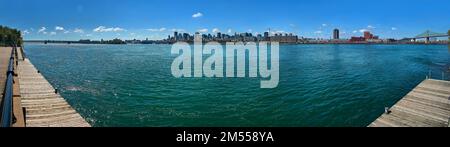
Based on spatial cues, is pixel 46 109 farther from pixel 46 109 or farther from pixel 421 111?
pixel 421 111

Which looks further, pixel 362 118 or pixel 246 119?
pixel 362 118

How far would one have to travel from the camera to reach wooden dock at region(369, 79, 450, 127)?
1874 centimetres

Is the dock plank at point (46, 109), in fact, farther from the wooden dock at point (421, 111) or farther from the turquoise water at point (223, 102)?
the wooden dock at point (421, 111)

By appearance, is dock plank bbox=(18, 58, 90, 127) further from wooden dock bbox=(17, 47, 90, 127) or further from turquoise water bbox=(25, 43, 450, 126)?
turquoise water bbox=(25, 43, 450, 126)

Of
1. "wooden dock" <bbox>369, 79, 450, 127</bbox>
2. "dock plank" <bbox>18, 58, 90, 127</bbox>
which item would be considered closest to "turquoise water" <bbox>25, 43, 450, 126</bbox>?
"wooden dock" <bbox>369, 79, 450, 127</bbox>

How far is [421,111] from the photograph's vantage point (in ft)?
69.8

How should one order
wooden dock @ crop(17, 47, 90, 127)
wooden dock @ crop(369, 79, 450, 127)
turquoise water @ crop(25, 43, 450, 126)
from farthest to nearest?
1. turquoise water @ crop(25, 43, 450, 126)
2. wooden dock @ crop(369, 79, 450, 127)
3. wooden dock @ crop(17, 47, 90, 127)

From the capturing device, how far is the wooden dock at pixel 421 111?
18.7 metres

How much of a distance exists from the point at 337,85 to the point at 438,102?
14342 millimetres
